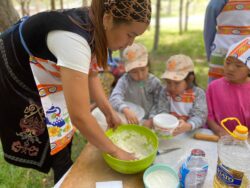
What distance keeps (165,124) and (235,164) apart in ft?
1.71

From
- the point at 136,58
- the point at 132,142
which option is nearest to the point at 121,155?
the point at 132,142

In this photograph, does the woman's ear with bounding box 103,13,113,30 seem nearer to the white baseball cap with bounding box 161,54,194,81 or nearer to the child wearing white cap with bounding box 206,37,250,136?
the white baseball cap with bounding box 161,54,194,81

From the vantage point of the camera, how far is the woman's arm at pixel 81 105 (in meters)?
1.04

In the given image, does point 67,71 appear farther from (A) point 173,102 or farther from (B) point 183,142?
(A) point 173,102

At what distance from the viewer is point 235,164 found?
3.63 feet

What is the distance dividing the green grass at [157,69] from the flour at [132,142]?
110cm

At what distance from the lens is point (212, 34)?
2516 millimetres

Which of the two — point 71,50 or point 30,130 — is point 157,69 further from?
point 71,50

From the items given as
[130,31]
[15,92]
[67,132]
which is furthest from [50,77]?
[130,31]

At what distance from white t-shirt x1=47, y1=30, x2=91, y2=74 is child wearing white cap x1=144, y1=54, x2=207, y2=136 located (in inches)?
37.0

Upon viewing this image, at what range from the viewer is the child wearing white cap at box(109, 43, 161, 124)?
2.05 m

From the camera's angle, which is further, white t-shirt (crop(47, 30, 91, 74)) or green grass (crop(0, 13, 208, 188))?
Answer: green grass (crop(0, 13, 208, 188))

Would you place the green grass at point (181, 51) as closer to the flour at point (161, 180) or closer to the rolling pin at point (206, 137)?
the rolling pin at point (206, 137)

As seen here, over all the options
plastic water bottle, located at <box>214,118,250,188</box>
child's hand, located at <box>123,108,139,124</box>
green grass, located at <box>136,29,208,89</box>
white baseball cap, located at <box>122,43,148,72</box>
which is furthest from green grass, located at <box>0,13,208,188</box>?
plastic water bottle, located at <box>214,118,250,188</box>
